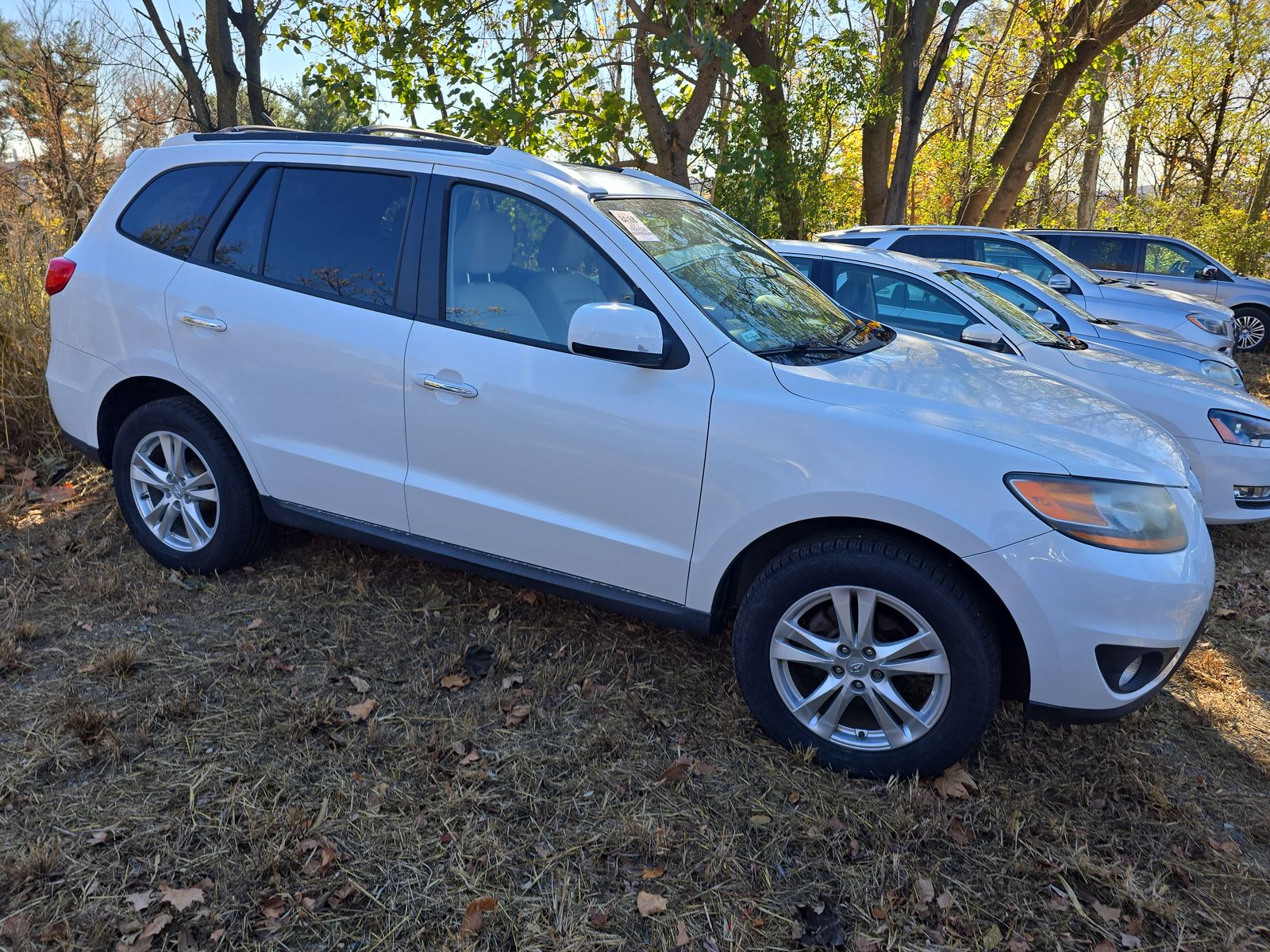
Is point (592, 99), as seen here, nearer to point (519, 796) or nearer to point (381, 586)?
point (381, 586)

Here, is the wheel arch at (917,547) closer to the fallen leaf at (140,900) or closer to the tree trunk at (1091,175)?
the fallen leaf at (140,900)

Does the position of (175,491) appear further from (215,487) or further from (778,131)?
(778,131)

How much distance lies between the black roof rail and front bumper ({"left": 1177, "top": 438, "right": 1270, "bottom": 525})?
4248 mm

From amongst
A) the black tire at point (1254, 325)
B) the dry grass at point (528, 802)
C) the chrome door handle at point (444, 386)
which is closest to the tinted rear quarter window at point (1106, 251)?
the black tire at point (1254, 325)

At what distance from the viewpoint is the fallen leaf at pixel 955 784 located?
296 centimetres

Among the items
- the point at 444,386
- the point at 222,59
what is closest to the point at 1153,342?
the point at 444,386

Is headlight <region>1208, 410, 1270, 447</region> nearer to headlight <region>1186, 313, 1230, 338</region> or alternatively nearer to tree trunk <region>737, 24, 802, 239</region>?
headlight <region>1186, 313, 1230, 338</region>

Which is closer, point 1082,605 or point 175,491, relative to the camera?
point 1082,605

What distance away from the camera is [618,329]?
2906 millimetres

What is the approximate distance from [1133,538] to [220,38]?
1004 cm

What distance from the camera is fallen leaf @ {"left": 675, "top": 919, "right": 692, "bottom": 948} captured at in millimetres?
2398

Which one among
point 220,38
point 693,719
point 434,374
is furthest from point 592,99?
point 693,719

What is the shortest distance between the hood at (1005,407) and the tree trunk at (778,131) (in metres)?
7.24

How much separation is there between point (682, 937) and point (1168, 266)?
12861 millimetres
